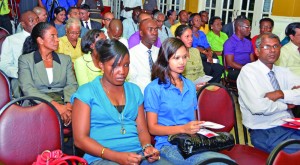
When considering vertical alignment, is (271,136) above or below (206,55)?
below

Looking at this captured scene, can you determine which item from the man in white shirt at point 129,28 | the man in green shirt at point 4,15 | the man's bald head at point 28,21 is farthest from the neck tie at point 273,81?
the man in green shirt at point 4,15

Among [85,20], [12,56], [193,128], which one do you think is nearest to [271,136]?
[193,128]

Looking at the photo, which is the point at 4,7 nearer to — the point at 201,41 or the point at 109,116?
the point at 201,41

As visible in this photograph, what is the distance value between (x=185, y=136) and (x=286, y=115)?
3.56 ft

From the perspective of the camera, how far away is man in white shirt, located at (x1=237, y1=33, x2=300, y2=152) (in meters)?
2.46

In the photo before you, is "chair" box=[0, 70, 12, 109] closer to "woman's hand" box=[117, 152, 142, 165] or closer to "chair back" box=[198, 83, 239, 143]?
"woman's hand" box=[117, 152, 142, 165]

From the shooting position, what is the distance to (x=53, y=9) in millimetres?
5809

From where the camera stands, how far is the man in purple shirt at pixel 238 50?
14.9 ft

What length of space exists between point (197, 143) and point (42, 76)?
4.76 ft

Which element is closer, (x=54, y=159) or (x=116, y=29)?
(x=54, y=159)

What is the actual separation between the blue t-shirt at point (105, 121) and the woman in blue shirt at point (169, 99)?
0.19 metres

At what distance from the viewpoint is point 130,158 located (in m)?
1.69

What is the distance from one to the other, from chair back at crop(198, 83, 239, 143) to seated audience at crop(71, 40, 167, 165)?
58 cm

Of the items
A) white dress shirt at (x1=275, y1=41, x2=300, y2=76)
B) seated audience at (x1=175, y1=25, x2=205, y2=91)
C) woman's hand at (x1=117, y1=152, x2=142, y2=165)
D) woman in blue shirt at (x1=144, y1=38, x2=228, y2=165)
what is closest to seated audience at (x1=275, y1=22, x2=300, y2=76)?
A: white dress shirt at (x1=275, y1=41, x2=300, y2=76)
